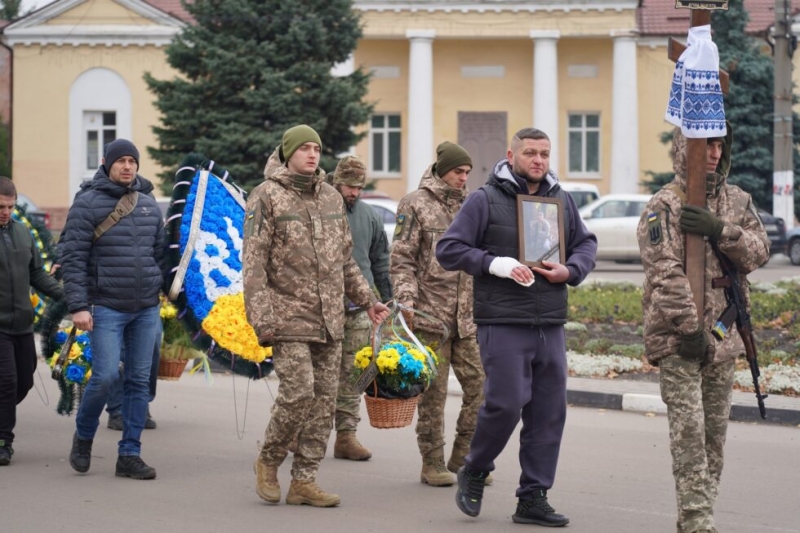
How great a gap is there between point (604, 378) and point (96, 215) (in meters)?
6.50

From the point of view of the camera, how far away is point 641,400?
12.0 m

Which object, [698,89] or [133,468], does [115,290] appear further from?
[698,89]

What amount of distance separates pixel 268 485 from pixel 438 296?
159 cm

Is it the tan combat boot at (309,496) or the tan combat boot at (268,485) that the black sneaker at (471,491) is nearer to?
the tan combat boot at (309,496)

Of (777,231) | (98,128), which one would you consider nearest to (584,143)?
(777,231)

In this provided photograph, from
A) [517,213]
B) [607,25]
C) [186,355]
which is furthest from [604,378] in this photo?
[607,25]

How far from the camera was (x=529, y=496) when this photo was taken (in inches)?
284

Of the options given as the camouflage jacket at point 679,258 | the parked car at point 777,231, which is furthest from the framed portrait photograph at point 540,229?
the parked car at point 777,231

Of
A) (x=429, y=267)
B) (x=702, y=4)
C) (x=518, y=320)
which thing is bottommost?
(x=518, y=320)

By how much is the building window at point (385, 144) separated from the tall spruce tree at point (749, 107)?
1103cm

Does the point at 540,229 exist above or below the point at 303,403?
above

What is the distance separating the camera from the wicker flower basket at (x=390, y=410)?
8.09 meters

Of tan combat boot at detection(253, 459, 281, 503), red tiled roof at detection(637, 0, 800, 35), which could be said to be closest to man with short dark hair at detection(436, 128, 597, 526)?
tan combat boot at detection(253, 459, 281, 503)

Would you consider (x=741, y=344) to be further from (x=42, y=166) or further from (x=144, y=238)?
(x=42, y=166)
